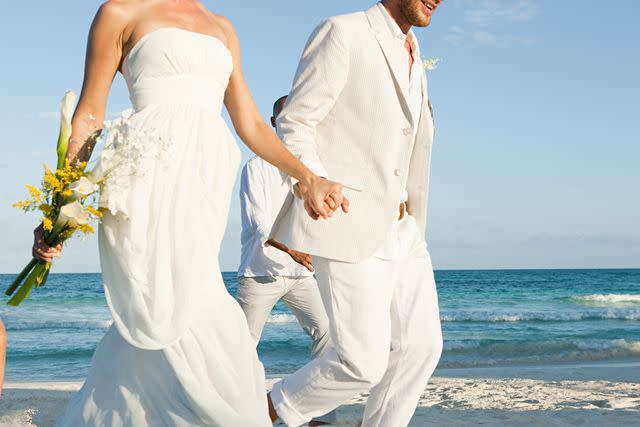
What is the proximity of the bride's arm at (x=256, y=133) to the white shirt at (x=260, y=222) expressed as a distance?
81.2 inches

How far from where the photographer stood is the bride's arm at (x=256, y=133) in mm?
3316

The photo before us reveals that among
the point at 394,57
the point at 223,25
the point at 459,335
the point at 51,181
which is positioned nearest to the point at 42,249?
the point at 51,181

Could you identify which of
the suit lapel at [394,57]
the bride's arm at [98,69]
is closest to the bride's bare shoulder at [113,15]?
the bride's arm at [98,69]

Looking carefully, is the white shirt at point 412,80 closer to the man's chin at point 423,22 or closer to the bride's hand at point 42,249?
the man's chin at point 423,22

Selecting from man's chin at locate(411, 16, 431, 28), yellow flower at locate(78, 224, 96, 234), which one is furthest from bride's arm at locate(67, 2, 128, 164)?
man's chin at locate(411, 16, 431, 28)

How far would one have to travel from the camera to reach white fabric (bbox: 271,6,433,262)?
12.6 ft

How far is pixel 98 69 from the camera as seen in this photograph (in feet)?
9.91

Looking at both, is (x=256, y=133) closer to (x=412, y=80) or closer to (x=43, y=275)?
(x=43, y=275)

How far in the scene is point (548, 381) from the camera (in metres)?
9.40

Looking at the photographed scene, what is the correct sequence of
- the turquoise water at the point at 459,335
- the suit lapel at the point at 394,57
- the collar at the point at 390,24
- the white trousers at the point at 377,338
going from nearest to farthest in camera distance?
1. the white trousers at the point at 377,338
2. the suit lapel at the point at 394,57
3. the collar at the point at 390,24
4. the turquoise water at the point at 459,335

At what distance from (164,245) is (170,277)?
0.12 metres

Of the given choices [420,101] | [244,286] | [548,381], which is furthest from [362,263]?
[548,381]

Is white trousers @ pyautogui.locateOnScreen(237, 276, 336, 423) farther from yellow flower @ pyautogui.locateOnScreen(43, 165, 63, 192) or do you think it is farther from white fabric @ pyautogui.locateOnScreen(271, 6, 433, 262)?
yellow flower @ pyautogui.locateOnScreen(43, 165, 63, 192)

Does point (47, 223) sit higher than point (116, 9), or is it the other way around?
point (116, 9)
